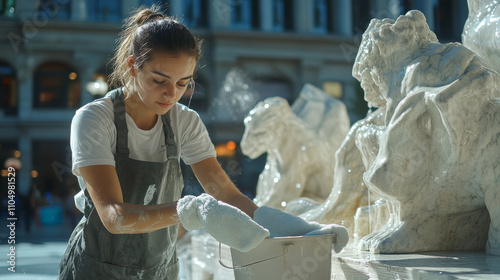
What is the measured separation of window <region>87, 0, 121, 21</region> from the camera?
65.1 ft

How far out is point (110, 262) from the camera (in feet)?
6.03

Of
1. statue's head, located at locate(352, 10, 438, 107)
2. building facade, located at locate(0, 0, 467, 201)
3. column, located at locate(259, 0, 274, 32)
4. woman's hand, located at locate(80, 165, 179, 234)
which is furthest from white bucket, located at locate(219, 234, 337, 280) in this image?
column, located at locate(259, 0, 274, 32)

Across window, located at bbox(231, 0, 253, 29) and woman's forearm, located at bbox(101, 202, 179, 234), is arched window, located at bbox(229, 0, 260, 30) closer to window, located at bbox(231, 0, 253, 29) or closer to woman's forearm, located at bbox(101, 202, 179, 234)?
window, located at bbox(231, 0, 253, 29)

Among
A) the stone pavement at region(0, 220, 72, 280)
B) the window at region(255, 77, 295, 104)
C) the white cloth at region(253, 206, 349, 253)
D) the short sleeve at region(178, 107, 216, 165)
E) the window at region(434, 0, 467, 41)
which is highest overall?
the window at region(434, 0, 467, 41)

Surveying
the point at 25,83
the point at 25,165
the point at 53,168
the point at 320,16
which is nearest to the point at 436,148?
the point at 53,168

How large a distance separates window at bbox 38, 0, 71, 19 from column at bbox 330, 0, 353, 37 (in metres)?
8.84

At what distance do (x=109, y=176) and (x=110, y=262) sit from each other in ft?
1.09

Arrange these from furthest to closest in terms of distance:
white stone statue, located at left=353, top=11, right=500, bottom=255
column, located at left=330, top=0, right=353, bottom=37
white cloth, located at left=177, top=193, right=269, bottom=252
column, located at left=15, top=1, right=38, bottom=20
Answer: column, located at left=330, top=0, right=353, bottom=37, column, located at left=15, top=1, right=38, bottom=20, white stone statue, located at left=353, top=11, right=500, bottom=255, white cloth, located at left=177, top=193, right=269, bottom=252

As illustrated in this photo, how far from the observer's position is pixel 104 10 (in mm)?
19953

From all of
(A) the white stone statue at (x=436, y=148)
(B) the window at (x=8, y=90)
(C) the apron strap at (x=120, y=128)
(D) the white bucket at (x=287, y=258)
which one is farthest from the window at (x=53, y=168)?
(D) the white bucket at (x=287, y=258)

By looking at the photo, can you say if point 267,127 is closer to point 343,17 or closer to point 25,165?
point 25,165

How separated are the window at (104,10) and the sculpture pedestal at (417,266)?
61.1ft

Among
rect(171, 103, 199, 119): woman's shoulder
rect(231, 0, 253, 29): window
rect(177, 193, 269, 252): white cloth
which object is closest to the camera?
rect(177, 193, 269, 252): white cloth

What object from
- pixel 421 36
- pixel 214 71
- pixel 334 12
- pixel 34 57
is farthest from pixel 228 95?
pixel 421 36
